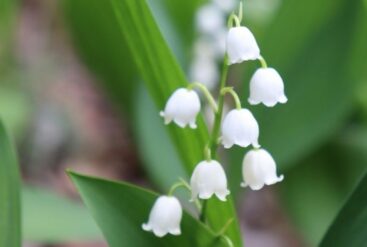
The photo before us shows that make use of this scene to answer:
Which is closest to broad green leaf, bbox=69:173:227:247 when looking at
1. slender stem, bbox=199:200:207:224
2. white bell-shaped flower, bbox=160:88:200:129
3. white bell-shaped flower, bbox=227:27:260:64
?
slender stem, bbox=199:200:207:224

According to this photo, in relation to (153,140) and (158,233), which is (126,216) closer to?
(158,233)

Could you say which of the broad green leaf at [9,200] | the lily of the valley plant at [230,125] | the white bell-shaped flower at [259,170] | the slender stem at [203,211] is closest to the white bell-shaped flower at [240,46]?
the lily of the valley plant at [230,125]

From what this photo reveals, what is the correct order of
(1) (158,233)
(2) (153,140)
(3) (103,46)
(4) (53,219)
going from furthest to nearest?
(3) (103,46) → (2) (153,140) → (4) (53,219) → (1) (158,233)

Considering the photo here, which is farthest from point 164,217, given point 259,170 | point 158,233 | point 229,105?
point 229,105

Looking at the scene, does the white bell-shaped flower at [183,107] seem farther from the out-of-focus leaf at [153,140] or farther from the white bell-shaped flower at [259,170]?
the out-of-focus leaf at [153,140]

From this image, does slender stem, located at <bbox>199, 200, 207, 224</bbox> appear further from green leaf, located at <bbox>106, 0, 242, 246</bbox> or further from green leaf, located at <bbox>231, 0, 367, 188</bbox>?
green leaf, located at <bbox>231, 0, 367, 188</bbox>

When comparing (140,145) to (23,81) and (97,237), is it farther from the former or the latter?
(23,81)

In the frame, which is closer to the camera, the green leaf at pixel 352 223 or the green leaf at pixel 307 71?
the green leaf at pixel 352 223
